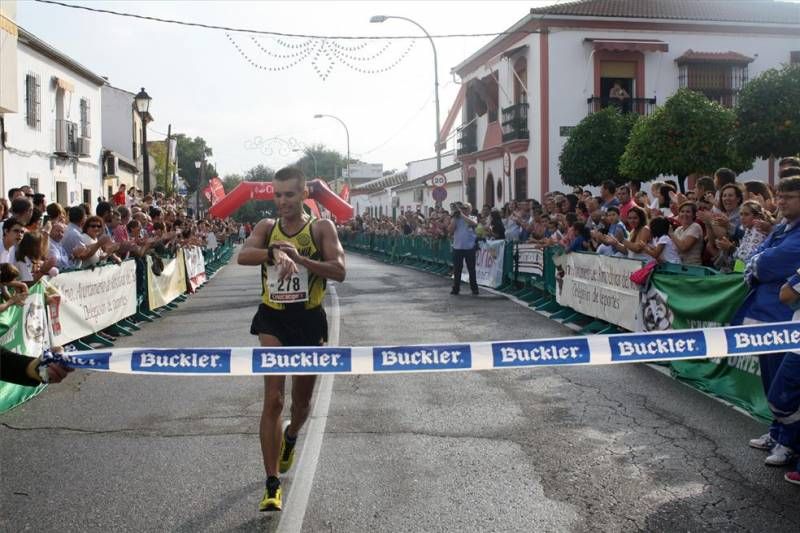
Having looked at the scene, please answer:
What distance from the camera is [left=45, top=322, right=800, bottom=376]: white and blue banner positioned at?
4.68m

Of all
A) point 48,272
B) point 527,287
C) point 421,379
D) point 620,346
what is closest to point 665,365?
point 421,379

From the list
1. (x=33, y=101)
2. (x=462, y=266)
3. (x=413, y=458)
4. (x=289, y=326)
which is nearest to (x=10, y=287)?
(x=289, y=326)

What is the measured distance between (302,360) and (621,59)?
31847mm

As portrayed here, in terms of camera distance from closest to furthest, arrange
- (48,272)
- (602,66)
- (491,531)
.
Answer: (491,531) < (48,272) < (602,66)

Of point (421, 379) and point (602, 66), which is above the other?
point (602, 66)

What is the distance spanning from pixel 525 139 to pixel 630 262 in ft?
82.4

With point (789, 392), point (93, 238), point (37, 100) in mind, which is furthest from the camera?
point (37, 100)

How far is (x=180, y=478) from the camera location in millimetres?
5660

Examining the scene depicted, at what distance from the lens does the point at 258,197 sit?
28.0m

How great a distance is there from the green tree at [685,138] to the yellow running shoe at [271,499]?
17.9m

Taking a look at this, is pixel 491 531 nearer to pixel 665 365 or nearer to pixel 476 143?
pixel 665 365

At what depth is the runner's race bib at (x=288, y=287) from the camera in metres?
5.30

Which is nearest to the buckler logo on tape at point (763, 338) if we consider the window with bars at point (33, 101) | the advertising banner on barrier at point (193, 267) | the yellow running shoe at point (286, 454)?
the yellow running shoe at point (286, 454)

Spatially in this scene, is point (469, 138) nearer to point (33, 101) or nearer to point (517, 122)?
point (517, 122)
